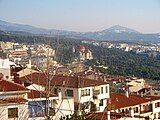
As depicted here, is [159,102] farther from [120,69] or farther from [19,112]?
[120,69]

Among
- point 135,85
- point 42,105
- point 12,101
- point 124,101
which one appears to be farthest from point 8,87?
point 135,85

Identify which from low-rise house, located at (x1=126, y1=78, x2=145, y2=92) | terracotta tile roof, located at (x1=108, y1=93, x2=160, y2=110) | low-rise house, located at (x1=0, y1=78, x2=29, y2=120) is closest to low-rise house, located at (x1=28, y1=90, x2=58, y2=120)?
low-rise house, located at (x1=0, y1=78, x2=29, y2=120)

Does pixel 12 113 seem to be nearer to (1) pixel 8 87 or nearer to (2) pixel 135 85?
(1) pixel 8 87

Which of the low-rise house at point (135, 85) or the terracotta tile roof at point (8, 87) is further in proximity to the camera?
the low-rise house at point (135, 85)

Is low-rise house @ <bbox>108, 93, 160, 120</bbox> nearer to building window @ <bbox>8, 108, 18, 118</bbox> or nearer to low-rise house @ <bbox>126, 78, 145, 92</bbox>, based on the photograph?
building window @ <bbox>8, 108, 18, 118</bbox>

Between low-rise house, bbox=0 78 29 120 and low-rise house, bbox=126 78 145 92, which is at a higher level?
low-rise house, bbox=0 78 29 120

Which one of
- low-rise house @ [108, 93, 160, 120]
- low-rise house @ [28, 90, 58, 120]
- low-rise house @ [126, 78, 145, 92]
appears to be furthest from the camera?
low-rise house @ [126, 78, 145, 92]

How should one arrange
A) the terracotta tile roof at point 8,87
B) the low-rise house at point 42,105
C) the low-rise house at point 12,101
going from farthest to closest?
the terracotta tile roof at point 8,87, the low-rise house at point 12,101, the low-rise house at point 42,105

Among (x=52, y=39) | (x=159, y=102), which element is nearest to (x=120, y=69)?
(x=159, y=102)

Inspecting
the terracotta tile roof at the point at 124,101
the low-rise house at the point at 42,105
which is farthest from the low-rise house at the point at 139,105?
the low-rise house at the point at 42,105

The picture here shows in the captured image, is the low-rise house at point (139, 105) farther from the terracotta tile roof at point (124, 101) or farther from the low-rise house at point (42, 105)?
the low-rise house at point (42, 105)

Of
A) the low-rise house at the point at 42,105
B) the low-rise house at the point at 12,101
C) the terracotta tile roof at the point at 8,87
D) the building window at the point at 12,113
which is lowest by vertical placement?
the building window at the point at 12,113
